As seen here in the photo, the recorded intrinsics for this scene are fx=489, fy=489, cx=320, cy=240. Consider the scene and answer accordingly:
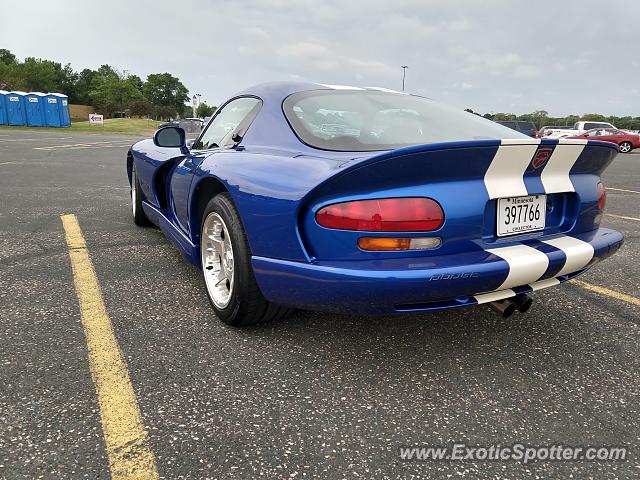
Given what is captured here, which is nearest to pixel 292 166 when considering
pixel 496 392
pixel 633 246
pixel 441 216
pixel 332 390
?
pixel 441 216

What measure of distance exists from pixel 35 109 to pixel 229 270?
39343 millimetres

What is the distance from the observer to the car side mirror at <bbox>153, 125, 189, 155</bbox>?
333 centimetres

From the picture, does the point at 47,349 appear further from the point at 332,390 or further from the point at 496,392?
the point at 496,392

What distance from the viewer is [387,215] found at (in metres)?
1.84

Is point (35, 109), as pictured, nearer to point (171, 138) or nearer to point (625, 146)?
point (625, 146)

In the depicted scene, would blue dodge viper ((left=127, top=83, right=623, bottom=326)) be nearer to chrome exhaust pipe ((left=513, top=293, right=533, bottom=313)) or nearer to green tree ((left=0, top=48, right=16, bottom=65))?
chrome exhaust pipe ((left=513, top=293, right=533, bottom=313))

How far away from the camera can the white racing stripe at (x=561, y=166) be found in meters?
2.20

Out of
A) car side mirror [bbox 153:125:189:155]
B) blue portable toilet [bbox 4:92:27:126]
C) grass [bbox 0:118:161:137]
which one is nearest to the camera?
car side mirror [bbox 153:125:189:155]

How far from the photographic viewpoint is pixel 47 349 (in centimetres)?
218

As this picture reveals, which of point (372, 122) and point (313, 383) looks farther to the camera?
point (372, 122)

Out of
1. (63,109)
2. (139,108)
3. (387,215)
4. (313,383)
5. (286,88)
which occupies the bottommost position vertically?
(313,383)

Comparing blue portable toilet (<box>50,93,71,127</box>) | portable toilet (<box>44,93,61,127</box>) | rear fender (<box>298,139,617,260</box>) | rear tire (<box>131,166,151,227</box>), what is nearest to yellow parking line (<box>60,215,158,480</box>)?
rear fender (<box>298,139,617,260</box>)

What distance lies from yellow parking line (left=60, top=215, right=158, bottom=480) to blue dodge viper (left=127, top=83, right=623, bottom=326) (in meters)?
0.57

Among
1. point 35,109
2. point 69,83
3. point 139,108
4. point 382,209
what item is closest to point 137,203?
point 382,209
